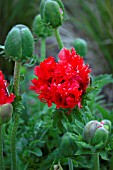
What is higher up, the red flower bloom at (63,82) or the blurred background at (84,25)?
the blurred background at (84,25)

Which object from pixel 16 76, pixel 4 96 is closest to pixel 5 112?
pixel 4 96

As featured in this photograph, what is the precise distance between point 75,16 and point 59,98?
2.13 metres

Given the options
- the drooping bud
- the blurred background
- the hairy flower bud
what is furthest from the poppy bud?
the blurred background

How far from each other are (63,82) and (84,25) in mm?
1885

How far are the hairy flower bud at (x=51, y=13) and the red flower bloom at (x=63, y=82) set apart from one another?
204mm

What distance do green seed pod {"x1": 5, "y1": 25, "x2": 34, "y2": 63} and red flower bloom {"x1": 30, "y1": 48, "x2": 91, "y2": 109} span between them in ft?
0.18

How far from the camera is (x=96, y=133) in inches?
45.6

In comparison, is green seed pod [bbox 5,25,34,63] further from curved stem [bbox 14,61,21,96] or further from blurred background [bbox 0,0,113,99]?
blurred background [bbox 0,0,113,99]

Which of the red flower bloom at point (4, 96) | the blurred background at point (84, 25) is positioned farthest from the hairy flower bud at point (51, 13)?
the blurred background at point (84, 25)

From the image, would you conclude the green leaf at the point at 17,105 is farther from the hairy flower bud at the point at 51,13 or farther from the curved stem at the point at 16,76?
the hairy flower bud at the point at 51,13

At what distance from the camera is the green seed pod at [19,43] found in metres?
1.23

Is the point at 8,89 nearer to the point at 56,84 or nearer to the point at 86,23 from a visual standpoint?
the point at 56,84

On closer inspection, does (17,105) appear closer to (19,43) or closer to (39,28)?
(19,43)

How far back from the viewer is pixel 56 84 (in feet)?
3.90
